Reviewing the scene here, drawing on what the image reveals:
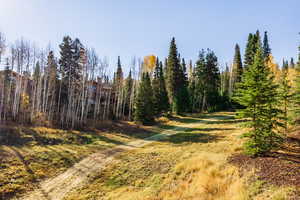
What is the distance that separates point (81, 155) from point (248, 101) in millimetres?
11729

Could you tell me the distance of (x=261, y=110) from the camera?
28.5 feet

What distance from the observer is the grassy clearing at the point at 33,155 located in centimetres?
815

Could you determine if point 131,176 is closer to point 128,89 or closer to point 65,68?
point 65,68

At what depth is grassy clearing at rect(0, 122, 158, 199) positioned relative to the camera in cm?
815

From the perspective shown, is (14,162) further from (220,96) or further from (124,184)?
(220,96)

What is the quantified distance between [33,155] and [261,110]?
14.9 meters

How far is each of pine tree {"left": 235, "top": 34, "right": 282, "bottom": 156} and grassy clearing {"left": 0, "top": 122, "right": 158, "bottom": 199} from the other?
1092cm

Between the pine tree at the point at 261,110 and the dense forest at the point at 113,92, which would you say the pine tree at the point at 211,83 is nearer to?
the dense forest at the point at 113,92

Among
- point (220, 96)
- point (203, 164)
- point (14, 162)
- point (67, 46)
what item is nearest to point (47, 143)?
point (14, 162)

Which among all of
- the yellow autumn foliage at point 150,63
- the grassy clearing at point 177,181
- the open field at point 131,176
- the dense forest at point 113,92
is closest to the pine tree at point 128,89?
the dense forest at point 113,92

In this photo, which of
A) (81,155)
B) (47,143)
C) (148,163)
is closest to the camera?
(148,163)

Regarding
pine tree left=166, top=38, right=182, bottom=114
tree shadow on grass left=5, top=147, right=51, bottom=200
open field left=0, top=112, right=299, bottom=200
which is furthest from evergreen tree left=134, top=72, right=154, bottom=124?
tree shadow on grass left=5, top=147, right=51, bottom=200

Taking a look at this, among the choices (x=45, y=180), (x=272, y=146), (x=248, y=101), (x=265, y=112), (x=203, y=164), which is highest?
(x=248, y=101)

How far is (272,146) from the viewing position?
27.6 feet
